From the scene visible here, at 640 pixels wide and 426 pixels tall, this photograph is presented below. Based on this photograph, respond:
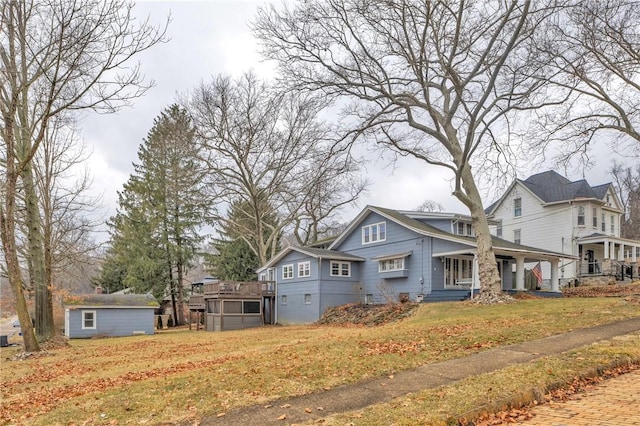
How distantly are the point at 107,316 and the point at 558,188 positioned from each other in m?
32.5

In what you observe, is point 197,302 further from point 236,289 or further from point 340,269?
point 340,269

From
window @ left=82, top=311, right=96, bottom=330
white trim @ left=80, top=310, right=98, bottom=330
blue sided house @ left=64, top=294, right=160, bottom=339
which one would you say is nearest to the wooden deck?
blue sided house @ left=64, top=294, right=160, bottom=339

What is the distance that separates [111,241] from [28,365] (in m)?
29.9

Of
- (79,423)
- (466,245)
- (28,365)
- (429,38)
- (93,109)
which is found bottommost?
(28,365)

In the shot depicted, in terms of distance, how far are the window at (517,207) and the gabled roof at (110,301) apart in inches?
1067

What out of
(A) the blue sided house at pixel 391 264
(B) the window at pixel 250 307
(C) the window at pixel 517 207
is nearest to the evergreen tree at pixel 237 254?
(A) the blue sided house at pixel 391 264

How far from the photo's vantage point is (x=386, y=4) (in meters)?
17.1

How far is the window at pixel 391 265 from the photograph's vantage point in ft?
89.1

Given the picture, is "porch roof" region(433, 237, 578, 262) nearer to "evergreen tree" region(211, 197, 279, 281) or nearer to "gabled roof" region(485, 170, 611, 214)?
"gabled roof" region(485, 170, 611, 214)

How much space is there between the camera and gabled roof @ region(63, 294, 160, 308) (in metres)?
29.1

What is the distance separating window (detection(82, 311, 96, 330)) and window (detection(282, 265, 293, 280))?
1213 centimetres

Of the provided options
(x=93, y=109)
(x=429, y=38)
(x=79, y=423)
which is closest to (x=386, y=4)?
(x=429, y=38)

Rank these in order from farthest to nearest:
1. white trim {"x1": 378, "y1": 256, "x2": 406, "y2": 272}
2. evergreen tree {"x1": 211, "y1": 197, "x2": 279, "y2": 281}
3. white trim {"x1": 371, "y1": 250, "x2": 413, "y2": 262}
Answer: evergreen tree {"x1": 211, "y1": 197, "x2": 279, "y2": 281} < white trim {"x1": 378, "y1": 256, "x2": 406, "y2": 272} < white trim {"x1": 371, "y1": 250, "x2": 413, "y2": 262}

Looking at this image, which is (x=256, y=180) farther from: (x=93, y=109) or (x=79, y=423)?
(x=79, y=423)
